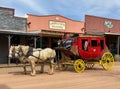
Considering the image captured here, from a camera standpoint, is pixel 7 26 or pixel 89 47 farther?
pixel 7 26

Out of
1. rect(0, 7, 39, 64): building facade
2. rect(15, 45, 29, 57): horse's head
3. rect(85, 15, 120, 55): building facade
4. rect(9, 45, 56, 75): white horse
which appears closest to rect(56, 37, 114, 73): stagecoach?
rect(9, 45, 56, 75): white horse

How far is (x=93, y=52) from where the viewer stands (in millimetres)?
18125

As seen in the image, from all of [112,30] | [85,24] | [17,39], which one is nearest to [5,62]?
[17,39]

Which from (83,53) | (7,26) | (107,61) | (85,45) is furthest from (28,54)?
(7,26)

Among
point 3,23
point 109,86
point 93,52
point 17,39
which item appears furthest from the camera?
point 17,39

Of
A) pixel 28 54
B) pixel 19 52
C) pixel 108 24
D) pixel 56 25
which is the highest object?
pixel 108 24

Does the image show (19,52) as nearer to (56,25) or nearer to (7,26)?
(7,26)

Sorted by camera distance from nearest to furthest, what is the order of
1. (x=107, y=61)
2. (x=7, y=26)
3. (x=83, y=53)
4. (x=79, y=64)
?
(x=79, y=64) → (x=83, y=53) → (x=107, y=61) → (x=7, y=26)

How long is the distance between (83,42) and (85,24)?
15.2m

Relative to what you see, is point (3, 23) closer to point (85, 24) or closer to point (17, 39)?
point (17, 39)

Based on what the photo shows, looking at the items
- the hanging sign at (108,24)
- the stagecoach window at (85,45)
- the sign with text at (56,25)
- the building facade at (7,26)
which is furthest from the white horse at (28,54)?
the hanging sign at (108,24)

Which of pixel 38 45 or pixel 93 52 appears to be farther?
pixel 38 45

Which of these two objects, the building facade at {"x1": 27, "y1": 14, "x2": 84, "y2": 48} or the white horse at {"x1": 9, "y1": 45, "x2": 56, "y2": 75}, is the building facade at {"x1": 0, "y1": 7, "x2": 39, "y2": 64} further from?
the white horse at {"x1": 9, "y1": 45, "x2": 56, "y2": 75}

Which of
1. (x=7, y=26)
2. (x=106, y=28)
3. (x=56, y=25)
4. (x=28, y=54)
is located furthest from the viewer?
(x=106, y=28)
